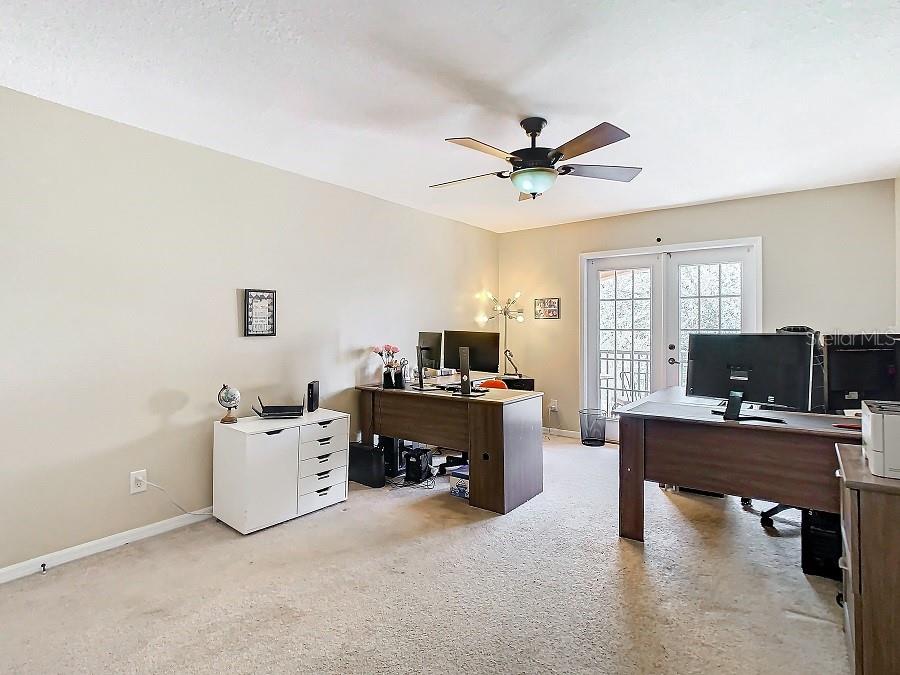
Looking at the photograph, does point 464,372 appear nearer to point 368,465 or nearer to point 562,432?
point 368,465

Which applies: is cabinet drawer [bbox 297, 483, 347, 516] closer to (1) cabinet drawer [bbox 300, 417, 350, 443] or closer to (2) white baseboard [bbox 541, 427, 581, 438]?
(1) cabinet drawer [bbox 300, 417, 350, 443]

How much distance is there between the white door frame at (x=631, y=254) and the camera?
14.5 feet

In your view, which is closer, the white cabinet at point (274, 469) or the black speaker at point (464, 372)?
the white cabinet at point (274, 469)

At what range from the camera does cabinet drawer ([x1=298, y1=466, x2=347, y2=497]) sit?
3.20 meters

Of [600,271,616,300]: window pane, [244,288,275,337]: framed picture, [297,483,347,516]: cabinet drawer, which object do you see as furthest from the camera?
[600,271,616,300]: window pane

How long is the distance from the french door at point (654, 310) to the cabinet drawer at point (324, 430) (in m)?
3.04

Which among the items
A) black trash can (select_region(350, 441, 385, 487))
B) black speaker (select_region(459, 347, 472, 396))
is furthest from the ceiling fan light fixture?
black trash can (select_region(350, 441, 385, 487))

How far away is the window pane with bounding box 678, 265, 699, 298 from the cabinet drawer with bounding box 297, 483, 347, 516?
3817mm

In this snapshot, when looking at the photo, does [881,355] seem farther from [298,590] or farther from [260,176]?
[260,176]

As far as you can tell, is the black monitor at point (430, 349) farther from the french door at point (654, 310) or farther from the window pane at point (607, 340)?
the window pane at point (607, 340)

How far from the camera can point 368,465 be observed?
384cm

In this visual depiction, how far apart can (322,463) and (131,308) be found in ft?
5.04

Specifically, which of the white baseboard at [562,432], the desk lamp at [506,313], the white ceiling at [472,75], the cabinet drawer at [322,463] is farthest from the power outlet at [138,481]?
the white baseboard at [562,432]

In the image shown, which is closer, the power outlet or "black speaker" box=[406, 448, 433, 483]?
the power outlet
